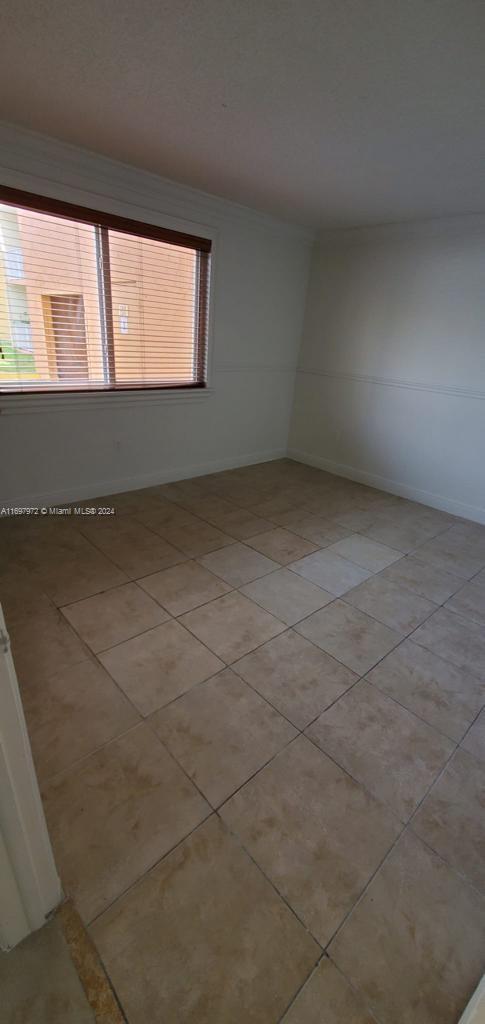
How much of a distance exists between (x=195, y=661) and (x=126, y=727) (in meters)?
0.42

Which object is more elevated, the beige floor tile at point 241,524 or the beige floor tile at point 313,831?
the beige floor tile at point 241,524

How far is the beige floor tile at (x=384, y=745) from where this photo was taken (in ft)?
4.70

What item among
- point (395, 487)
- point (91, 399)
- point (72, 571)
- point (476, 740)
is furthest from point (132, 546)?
point (395, 487)

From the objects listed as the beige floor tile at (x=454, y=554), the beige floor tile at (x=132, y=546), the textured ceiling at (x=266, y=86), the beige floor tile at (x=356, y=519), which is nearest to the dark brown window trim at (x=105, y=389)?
the beige floor tile at (x=132, y=546)

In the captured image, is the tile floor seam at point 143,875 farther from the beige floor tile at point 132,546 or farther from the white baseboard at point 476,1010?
the beige floor tile at point 132,546

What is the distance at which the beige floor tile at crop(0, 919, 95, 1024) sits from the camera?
2.93 ft

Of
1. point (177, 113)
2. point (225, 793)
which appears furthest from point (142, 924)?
point (177, 113)

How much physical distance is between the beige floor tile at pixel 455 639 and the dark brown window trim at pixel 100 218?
3.19 m

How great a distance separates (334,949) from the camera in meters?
1.04

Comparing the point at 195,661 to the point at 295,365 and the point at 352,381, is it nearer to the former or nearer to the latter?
the point at 352,381

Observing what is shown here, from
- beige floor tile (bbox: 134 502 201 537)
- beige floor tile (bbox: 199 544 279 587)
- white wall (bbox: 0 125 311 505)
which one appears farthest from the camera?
beige floor tile (bbox: 134 502 201 537)

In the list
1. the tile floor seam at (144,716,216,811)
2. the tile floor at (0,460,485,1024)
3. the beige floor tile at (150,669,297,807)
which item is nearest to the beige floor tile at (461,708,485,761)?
the tile floor at (0,460,485,1024)

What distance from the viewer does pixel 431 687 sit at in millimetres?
1862

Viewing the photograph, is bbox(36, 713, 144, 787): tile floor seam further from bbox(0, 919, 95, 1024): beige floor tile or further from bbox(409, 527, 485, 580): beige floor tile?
bbox(409, 527, 485, 580): beige floor tile
